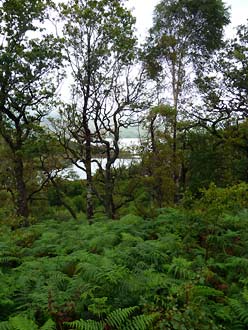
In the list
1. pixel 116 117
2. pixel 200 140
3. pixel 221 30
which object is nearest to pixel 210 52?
pixel 221 30

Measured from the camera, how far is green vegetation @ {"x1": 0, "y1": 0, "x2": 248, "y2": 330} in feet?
15.0

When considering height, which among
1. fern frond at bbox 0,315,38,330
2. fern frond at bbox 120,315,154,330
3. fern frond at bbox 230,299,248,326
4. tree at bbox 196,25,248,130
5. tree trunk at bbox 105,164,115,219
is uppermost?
tree at bbox 196,25,248,130

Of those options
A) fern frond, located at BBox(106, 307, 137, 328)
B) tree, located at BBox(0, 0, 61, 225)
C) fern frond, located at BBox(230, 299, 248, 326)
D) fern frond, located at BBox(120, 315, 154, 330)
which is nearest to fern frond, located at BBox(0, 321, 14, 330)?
fern frond, located at BBox(106, 307, 137, 328)

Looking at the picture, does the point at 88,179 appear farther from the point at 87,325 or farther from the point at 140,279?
the point at 87,325

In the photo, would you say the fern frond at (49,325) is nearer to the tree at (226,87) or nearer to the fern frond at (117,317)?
the fern frond at (117,317)

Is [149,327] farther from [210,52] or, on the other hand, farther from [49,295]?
[210,52]

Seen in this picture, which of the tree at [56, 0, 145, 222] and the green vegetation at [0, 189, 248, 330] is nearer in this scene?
A: the green vegetation at [0, 189, 248, 330]

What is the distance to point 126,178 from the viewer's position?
19.3 metres

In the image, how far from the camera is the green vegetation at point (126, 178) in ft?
15.0

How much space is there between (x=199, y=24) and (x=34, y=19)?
9.87m

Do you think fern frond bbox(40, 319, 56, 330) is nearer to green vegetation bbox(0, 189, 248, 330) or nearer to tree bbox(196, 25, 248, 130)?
green vegetation bbox(0, 189, 248, 330)

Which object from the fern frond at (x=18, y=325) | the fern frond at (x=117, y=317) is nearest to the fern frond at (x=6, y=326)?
the fern frond at (x=18, y=325)

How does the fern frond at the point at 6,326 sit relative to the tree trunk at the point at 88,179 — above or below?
below

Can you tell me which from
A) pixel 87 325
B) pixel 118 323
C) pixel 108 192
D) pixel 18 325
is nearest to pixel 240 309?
pixel 118 323
